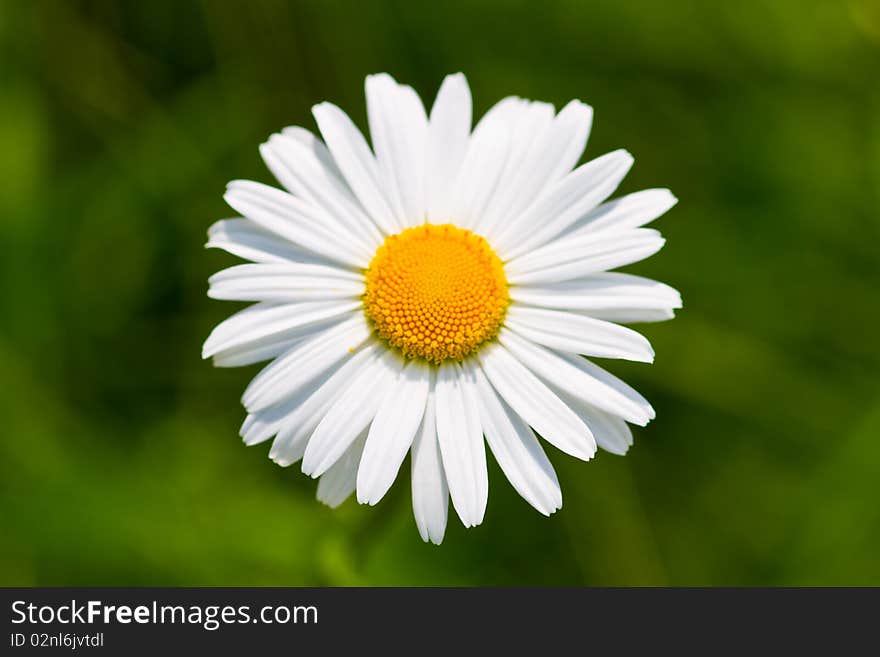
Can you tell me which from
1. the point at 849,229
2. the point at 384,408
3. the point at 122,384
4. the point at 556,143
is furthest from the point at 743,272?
the point at 122,384

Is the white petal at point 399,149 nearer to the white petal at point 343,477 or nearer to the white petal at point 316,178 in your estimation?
the white petal at point 316,178

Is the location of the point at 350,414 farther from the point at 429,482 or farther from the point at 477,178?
the point at 477,178

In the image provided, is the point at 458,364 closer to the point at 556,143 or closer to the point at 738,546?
the point at 556,143

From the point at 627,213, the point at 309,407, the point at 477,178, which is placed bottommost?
A: the point at 309,407

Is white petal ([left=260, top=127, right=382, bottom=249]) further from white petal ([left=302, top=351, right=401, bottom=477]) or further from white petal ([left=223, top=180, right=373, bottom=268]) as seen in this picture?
white petal ([left=302, top=351, right=401, bottom=477])

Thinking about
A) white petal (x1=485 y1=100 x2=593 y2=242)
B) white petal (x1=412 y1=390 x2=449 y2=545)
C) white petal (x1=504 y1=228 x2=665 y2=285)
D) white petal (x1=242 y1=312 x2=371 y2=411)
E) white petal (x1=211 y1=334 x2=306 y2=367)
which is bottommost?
white petal (x1=412 y1=390 x2=449 y2=545)

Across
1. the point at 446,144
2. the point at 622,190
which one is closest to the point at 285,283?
the point at 446,144

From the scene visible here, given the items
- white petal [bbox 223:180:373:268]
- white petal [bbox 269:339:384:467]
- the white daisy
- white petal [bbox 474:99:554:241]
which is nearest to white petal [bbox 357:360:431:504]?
the white daisy
